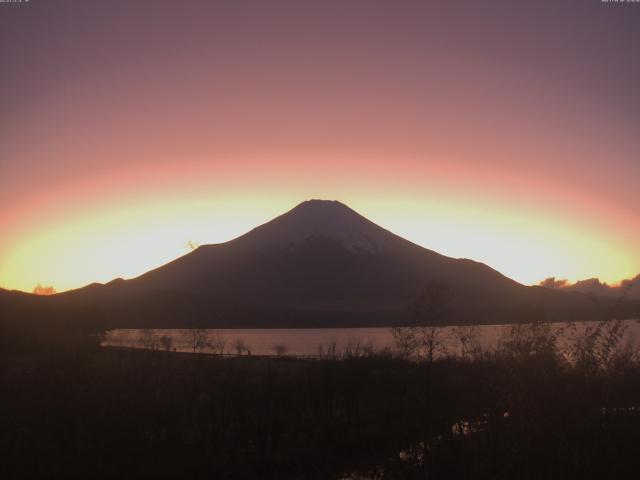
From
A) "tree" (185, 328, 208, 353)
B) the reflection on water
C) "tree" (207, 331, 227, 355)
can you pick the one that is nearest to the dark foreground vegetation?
the reflection on water

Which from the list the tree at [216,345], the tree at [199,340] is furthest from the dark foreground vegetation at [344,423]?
the tree at [216,345]

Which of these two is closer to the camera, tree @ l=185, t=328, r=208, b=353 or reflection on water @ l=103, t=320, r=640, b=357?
reflection on water @ l=103, t=320, r=640, b=357

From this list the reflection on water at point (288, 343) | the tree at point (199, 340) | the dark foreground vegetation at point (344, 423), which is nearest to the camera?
the dark foreground vegetation at point (344, 423)

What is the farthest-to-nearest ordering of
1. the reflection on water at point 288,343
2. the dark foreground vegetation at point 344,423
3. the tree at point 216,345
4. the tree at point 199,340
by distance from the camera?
the tree at point 216,345
the tree at point 199,340
the reflection on water at point 288,343
the dark foreground vegetation at point 344,423

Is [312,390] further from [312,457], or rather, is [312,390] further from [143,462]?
[143,462]

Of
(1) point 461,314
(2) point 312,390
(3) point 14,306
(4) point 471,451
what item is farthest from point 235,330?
(4) point 471,451

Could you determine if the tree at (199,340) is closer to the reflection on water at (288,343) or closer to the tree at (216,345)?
the reflection on water at (288,343)

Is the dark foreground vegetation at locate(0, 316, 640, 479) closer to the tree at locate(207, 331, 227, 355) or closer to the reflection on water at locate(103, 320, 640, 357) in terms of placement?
the reflection on water at locate(103, 320, 640, 357)

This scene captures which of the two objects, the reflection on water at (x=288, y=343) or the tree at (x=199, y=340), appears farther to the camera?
the tree at (x=199, y=340)

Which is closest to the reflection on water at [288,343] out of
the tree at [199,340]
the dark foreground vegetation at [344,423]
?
the tree at [199,340]
